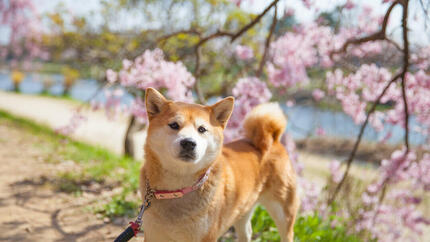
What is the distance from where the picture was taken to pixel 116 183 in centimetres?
464

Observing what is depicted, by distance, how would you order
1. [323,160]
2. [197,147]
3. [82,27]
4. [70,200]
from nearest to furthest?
[197,147] → [70,200] → [82,27] → [323,160]

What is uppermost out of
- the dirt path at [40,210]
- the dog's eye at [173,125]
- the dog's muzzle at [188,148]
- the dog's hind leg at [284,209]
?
the dog's eye at [173,125]

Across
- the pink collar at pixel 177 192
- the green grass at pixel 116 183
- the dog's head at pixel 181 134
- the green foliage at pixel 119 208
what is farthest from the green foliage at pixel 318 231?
the green foliage at pixel 119 208

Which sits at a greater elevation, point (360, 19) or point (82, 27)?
point (360, 19)

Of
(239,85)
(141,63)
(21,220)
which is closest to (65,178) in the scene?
(21,220)

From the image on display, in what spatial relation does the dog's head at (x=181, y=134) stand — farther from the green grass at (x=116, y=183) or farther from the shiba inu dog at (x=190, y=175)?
the green grass at (x=116, y=183)

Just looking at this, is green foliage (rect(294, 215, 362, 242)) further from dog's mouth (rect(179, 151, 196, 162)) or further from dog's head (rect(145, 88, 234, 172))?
dog's mouth (rect(179, 151, 196, 162))

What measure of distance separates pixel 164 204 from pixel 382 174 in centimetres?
391

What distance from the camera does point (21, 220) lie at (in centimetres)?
332

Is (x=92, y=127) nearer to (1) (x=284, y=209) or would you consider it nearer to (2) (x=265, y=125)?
(2) (x=265, y=125)

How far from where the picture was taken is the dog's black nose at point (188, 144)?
196 cm

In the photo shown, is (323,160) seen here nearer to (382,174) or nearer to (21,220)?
A: (382,174)

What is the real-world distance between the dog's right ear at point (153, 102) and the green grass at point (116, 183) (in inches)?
72.6

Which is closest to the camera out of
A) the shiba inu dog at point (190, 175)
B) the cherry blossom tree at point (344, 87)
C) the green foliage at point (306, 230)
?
the shiba inu dog at point (190, 175)
